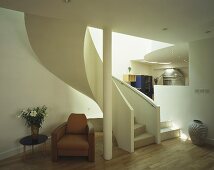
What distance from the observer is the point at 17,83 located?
396 centimetres

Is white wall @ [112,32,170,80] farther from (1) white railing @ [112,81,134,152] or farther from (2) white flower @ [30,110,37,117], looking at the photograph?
(2) white flower @ [30,110,37,117]

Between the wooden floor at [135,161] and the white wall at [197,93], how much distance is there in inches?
34.9

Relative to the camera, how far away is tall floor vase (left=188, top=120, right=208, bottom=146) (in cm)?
421

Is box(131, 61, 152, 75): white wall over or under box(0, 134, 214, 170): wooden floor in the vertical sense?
over

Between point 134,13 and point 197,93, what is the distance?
3.12 metres

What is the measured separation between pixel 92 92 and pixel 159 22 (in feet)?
7.70

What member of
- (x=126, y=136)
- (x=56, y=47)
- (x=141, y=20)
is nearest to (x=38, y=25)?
(x=56, y=47)

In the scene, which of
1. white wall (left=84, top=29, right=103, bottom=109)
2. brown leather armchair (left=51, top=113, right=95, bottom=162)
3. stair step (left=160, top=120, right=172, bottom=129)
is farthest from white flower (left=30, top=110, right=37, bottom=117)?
stair step (left=160, top=120, right=172, bottom=129)

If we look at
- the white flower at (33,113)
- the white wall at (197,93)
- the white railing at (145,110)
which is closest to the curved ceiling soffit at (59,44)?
the white flower at (33,113)

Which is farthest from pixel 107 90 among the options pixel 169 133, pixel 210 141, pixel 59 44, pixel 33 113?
pixel 210 141

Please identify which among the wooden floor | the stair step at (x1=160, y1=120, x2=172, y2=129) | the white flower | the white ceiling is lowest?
the wooden floor

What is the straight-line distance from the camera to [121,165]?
3299mm

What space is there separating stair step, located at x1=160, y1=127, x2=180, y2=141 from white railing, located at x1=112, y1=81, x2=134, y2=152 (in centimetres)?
128

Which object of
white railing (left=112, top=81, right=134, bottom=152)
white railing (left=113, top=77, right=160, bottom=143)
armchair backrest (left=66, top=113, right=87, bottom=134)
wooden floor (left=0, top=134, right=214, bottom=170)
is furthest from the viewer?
white railing (left=113, top=77, right=160, bottom=143)
